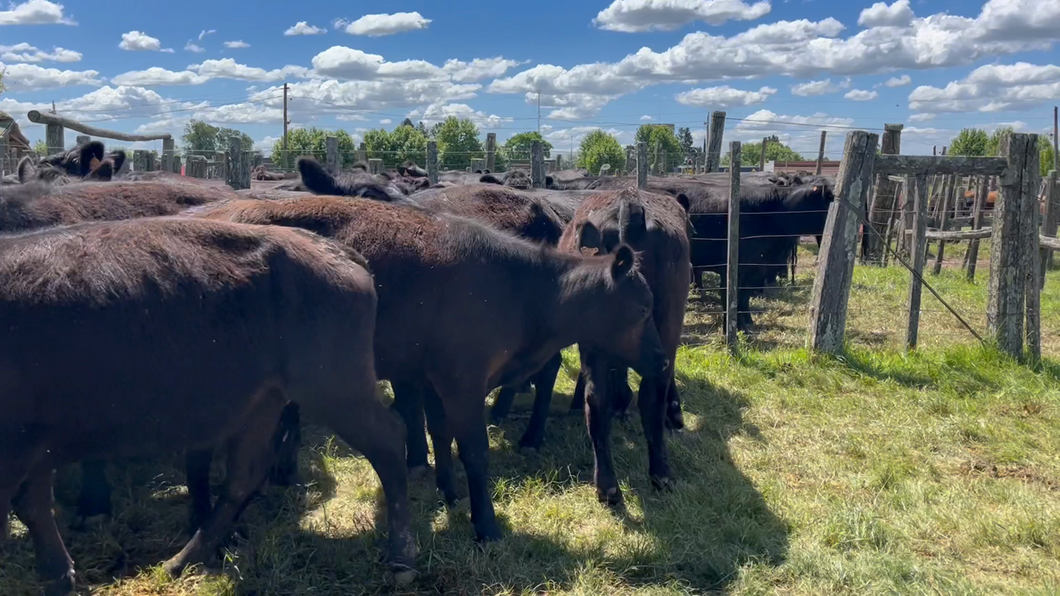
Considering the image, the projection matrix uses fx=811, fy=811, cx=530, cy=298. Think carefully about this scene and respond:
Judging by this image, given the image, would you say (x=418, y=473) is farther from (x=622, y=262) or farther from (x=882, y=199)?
(x=882, y=199)

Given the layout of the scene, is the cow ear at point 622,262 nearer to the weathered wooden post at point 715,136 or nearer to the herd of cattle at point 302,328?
the herd of cattle at point 302,328

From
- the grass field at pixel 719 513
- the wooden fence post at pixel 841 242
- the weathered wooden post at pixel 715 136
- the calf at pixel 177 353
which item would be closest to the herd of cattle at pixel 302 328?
the calf at pixel 177 353

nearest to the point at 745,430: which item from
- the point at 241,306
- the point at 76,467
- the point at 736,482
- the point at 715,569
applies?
the point at 736,482

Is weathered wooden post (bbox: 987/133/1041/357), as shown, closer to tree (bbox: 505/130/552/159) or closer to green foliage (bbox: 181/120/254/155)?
tree (bbox: 505/130/552/159)

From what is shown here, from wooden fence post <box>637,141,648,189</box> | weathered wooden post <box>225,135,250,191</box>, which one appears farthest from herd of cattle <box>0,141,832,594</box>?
wooden fence post <box>637,141,648,189</box>

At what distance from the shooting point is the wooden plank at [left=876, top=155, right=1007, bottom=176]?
26.6 feet

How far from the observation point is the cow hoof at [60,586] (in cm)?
369

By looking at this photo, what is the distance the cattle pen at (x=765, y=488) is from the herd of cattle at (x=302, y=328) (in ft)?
0.76

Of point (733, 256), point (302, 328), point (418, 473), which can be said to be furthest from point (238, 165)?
point (302, 328)

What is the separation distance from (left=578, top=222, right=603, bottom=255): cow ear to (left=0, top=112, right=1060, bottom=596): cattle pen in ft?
4.85

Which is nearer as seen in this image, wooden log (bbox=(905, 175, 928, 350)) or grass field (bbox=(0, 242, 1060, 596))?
grass field (bbox=(0, 242, 1060, 596))

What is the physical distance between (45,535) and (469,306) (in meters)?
2.33

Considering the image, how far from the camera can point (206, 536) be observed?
409cm

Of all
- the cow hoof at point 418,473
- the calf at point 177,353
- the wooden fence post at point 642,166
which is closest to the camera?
the calf at point 177,353
